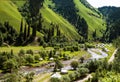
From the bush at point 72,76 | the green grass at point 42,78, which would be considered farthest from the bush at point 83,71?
the green grass at point 42,78

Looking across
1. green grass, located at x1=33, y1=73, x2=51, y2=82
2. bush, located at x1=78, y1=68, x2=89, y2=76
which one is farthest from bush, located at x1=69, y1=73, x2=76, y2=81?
green grass, located at x1=33, y1=73, x2=51, y2=82

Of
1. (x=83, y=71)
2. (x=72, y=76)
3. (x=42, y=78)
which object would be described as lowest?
(x=42, y=78)

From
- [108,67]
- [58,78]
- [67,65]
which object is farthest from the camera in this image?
[67,65]

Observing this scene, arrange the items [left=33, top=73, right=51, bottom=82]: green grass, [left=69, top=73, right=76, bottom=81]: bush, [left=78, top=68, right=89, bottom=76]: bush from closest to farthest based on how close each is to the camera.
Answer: [left=69, top=73, right=76, bottom=81]: bush, [left=33, top=73, right=51, bottom=82]: green grass, [left=78, top=68, right=89, bottom=76]: bush

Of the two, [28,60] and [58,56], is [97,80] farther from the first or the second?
[58,56]

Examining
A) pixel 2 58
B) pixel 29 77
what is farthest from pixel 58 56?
pixel 29 77

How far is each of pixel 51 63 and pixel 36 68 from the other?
1474cm

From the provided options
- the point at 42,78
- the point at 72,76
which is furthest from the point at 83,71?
the point at 42,78

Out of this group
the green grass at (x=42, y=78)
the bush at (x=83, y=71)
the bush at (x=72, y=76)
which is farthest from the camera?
the bush at (x=83, y=71)

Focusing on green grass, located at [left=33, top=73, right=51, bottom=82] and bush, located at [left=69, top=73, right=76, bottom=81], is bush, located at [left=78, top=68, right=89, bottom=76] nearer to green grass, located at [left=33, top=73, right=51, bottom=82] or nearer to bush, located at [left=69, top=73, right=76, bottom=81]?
bush, located at [left=69, top=73, right=76, bottom=81]

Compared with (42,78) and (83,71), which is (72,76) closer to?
(83,71)

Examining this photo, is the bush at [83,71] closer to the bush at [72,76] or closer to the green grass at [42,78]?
the bush at [72,76]

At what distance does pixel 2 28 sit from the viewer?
649ft

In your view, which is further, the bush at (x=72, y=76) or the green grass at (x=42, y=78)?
the green grass at (x=42, y=78)
